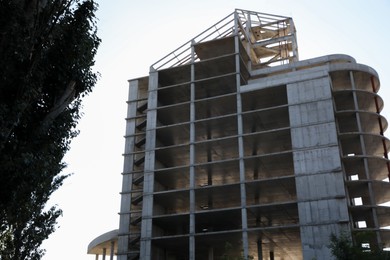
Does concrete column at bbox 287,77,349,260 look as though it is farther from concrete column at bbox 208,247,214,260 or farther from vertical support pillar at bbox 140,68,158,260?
vertical support pillar at bbox 140,68,158,260

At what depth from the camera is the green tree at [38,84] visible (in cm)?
1773

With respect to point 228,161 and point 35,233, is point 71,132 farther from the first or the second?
point 228,161

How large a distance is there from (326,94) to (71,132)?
3477 centimetres

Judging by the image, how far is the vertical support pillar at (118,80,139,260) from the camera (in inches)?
2179

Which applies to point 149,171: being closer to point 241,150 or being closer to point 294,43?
point 241,150

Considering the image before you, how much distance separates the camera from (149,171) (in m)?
56.4

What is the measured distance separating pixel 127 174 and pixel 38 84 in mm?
41093

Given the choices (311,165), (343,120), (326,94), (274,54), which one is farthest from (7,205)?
(274,54)

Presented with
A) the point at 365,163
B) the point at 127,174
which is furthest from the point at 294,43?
the point at 127,174

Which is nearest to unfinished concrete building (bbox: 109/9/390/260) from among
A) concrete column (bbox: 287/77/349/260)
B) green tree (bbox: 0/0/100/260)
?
concrete column (bbox: 287/77/349/260)

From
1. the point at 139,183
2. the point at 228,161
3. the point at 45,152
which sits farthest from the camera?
the point at 139,183

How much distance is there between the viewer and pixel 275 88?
53.9 metres

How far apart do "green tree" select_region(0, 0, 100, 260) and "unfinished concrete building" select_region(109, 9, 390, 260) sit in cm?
3113

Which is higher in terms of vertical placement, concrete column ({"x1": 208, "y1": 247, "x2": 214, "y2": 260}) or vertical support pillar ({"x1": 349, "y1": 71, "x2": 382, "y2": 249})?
vertical support pillar ({"x1": 349, "y1": 71, "x2": 382, "y2": 249})
